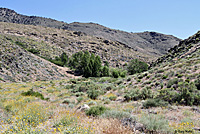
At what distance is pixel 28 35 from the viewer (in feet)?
226

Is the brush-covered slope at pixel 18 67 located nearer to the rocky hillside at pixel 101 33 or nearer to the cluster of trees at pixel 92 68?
the cluster of trees at pixel 92 68

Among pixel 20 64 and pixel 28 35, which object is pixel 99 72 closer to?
pixel 20 64

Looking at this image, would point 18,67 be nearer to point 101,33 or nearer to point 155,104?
point 155,104

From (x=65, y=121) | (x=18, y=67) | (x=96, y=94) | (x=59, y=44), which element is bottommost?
(x=96, y=94)

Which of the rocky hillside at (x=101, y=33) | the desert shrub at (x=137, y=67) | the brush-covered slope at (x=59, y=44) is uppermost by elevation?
the rocky hillside at (x=101, y=33)

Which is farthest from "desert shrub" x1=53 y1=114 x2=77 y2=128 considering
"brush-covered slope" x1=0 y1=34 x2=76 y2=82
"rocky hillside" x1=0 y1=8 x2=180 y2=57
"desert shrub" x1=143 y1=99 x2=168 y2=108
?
"rocky hillside" x1=0 y1=8 x2=180 y2=57

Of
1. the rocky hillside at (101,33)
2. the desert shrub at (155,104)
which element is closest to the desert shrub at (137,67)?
the desert shrub at (155,104)

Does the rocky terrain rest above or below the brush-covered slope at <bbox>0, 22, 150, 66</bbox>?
below

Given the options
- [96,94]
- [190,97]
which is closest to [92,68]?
[96,94]

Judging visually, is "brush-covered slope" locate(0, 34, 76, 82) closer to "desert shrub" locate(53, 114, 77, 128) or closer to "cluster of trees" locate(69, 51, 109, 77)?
"cluster of trees" locate(69, 51, 109, 77)

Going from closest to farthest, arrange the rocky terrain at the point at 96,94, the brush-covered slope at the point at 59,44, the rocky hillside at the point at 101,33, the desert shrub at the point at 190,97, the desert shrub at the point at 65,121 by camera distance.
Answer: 1. the rocky terrain at the point at 96,94
2. the desert shrub at the point at 65,121
3. the desert shrub at the point at 190,97
4. the brush-covered slope at the point at 59,44
5. the rocky hillside at the point at 101,33

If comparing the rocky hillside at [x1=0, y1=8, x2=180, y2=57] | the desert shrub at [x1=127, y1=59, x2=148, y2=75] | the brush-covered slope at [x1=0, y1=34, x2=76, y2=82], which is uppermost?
the rocky hillside at [x1=0, y1=8, x2=180, y2=57]

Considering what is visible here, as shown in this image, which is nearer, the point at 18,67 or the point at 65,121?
the point at 65,121

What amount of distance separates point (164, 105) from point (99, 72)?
4314 centimetres
